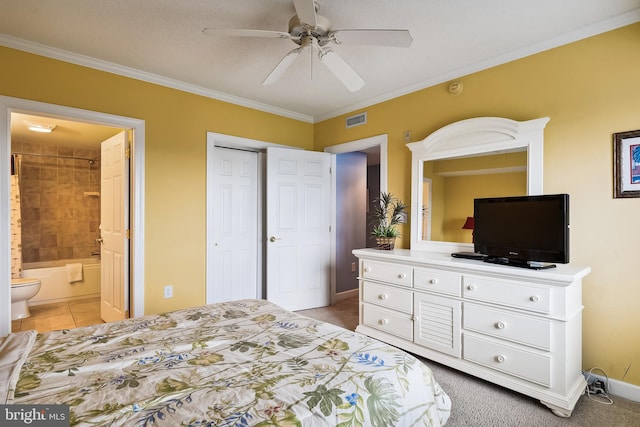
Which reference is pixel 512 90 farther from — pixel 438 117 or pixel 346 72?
pixel 346 72

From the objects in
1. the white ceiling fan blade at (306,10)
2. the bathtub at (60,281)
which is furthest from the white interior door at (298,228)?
the bathtub at (60,281)

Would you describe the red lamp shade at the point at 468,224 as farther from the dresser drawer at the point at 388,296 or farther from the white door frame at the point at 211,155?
the white door frame at the point at 211,155

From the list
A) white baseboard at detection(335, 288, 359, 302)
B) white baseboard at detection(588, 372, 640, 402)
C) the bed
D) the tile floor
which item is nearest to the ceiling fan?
the bed

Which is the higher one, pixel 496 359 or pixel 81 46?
pixel 81 46

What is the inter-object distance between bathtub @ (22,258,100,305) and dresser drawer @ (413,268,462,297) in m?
4.82

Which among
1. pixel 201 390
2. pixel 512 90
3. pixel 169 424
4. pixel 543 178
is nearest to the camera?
pixel 169 424

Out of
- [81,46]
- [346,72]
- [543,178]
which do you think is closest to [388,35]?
[346,72]

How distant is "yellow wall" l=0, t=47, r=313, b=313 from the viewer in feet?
8.91

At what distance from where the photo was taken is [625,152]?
6.85 feet

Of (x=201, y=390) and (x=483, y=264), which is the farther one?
(x=483, y=264)

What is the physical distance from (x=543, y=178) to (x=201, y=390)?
2.65 m

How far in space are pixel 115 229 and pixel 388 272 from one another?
9.37 feet

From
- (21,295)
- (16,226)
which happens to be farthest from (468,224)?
(16,226)

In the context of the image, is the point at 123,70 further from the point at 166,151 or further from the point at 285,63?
the point at 285,63
